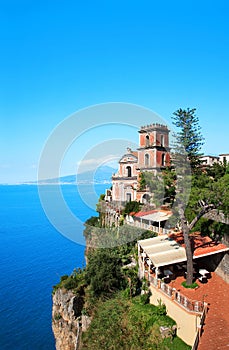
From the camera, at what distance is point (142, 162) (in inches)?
1378

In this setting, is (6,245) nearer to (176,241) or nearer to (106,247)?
(106,247)

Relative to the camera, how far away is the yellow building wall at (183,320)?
12.4 meters

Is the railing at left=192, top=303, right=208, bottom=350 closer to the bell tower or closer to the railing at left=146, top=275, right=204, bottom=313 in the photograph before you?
the railing at left=146, top=275, right=204, bottom=313

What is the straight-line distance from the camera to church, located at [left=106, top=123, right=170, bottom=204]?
110ft

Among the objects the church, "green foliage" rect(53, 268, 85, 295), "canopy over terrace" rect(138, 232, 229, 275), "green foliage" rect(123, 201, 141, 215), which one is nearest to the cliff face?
"green foliage" rect(53, 268, 85, 295)

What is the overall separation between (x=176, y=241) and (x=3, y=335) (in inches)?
872

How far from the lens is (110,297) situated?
18.2 m

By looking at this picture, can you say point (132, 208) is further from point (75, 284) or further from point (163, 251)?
point (163, 251)

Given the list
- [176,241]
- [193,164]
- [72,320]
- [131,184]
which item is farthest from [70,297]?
[131,184]

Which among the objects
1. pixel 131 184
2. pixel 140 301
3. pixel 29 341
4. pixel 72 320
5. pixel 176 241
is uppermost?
pixel 131 184

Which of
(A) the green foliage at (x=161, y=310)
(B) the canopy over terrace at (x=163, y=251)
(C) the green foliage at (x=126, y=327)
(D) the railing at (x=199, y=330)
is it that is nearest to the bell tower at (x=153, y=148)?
(B) the canopy over terrace at (x=163, y=251)

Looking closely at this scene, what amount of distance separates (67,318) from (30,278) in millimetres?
22652

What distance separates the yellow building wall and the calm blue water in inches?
751

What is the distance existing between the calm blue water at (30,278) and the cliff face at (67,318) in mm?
7150
